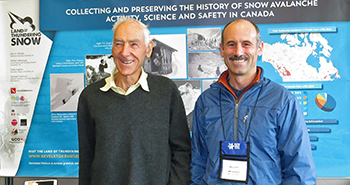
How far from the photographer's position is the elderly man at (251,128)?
1.42 m

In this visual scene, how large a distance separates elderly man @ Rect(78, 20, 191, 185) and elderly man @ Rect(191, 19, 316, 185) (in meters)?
0.22

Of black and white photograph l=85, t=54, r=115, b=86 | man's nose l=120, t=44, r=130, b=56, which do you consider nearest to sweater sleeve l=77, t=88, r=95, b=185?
man's nose l=120, t=44, r=130, b=56

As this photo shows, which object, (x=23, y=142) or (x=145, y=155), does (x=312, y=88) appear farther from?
(x=23, y=142)

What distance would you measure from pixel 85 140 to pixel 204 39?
1.38 m

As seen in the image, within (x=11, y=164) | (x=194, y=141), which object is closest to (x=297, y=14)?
(x=194, y=141)

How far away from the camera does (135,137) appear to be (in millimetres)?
1611

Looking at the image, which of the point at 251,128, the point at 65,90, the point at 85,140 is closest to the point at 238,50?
the point at 251,128

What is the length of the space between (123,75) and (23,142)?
165 centimetres

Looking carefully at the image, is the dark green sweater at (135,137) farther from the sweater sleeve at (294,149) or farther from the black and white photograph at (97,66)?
the black and white photograph at (97,66)

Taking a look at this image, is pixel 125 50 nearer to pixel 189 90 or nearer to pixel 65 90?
pixel 189 90

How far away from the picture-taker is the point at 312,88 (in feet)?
8.14

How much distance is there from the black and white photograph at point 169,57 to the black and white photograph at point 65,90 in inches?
26.2

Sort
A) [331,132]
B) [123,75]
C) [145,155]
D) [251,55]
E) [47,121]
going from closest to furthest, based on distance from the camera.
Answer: [251,55] → [145,155] → [123,75] → [331,132] → [47,121]

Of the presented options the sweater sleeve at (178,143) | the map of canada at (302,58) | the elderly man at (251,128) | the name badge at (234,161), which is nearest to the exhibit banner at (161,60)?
the map of canada at (302,58)
